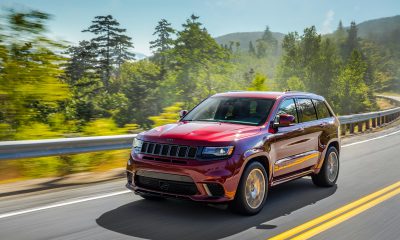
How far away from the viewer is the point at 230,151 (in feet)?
20.5

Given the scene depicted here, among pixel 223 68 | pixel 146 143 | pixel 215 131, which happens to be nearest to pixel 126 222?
pixel 146 143

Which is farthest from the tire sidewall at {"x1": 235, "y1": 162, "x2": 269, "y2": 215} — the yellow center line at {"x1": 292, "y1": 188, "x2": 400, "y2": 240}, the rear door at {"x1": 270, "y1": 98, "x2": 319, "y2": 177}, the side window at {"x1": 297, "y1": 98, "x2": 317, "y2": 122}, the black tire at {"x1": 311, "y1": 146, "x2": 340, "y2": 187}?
the black tire at {"x1": 311, "y1": 146, "x2": 340, "y2": 187}

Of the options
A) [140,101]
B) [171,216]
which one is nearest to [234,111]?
[171,216]

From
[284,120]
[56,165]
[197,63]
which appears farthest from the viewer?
[197,63]

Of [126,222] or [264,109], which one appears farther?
[264,109]

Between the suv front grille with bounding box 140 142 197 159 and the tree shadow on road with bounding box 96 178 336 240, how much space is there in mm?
832

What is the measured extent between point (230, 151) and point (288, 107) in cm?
205

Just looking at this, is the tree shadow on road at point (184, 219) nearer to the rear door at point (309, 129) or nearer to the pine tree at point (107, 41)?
the rear door at point (309, 129)

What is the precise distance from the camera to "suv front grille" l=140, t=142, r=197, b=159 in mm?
6180

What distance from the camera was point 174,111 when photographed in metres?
14.8

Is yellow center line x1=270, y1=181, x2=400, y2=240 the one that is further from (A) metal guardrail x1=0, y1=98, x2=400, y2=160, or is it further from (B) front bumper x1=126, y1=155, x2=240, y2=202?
(A) metal guardrail x1=0, y1=98, x2=400, y2=160

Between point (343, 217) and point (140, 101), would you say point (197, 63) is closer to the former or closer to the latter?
point (140, 101)

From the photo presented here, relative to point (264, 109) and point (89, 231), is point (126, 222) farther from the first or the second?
point (264, 109)

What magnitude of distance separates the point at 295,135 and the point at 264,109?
0.74 metres
